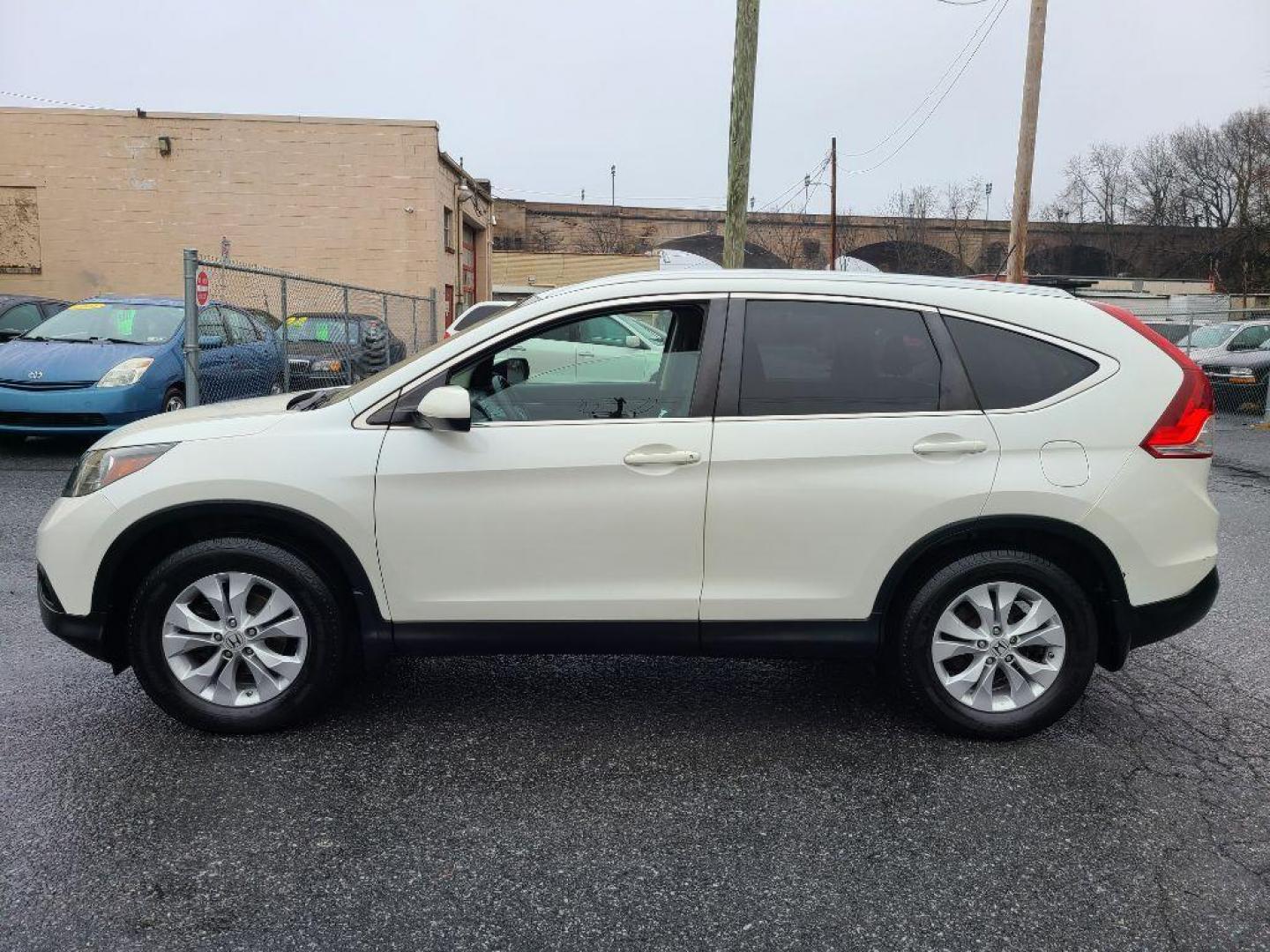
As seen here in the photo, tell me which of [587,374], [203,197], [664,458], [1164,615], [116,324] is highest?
[203,197]

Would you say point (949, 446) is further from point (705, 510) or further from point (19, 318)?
point (19, 318)

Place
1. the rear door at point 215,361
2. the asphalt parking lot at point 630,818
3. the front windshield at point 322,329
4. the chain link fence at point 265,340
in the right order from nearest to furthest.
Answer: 1. the asphalt parking lot at point 630,818
2. the chain link fence at point 265,340
3. the rear door at point 215,361
4. the front windshield at point 322,329

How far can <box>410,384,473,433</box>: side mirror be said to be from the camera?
3.24 meters

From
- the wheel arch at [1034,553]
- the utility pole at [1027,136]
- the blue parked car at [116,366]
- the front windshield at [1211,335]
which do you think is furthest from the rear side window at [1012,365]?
the front windshield at [1211,335]

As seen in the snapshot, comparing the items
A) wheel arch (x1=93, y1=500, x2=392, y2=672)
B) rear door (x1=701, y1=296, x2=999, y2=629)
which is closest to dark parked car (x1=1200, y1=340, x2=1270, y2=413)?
rear door (x1=701, y1=296, x2=999, y2=629)

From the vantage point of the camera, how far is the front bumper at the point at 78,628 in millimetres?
3395

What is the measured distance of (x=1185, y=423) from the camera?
3.40m

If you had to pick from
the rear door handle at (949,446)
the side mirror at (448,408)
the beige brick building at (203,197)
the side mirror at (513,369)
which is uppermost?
the beige brick building at (203,197)

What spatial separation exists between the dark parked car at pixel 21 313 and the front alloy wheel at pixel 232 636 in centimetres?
1252

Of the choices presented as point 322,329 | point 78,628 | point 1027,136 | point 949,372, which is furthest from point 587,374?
point 1027,136

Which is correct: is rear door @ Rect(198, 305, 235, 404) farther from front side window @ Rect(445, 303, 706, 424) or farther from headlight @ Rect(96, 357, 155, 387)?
front side window @ Rect(445, 303, 706, 424)

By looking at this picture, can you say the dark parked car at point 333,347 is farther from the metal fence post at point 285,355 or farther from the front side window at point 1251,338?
the front side window at point 1251,338

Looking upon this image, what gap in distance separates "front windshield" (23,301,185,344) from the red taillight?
9295 millimetres

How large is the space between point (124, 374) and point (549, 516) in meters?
7.43
